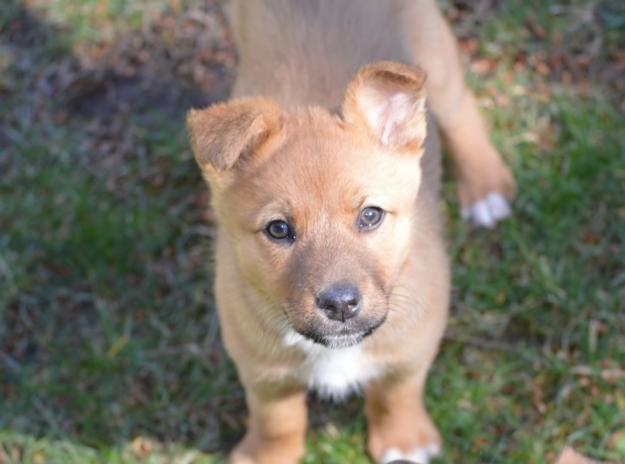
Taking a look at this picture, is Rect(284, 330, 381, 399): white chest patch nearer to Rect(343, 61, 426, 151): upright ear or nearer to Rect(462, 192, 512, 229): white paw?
Rect(343, 61, 426, 151): upright ear

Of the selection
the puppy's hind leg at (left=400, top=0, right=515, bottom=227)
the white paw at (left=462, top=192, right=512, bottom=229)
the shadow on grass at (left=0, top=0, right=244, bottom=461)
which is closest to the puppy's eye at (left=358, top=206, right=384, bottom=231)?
the puppy's hind leg at (left=400, top=0, right=515, bottom=227)

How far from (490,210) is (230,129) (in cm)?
226

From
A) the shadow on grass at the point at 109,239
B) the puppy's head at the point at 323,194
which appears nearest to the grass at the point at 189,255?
the shadow on grass at the point at 109,239

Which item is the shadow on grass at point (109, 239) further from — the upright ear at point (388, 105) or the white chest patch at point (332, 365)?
the upright ear at point (388, 105)

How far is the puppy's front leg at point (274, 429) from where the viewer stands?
156 inches

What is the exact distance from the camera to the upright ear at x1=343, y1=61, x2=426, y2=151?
323 centimetres

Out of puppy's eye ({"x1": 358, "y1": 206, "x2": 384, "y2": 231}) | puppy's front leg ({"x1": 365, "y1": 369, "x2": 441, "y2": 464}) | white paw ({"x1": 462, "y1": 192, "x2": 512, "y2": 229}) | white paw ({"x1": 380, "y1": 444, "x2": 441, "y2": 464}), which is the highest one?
puppy's eye ({"x1": 358, "y1": 206, "x2": 384, "y2": 231})

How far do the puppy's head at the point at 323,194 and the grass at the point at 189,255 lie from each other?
1360 millimetres

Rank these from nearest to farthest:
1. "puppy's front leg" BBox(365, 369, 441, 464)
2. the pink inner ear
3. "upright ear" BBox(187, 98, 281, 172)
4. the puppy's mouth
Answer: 1. "upright ear" BBox(187, 98, 281, 172)
2. the puppy's mouth
3. the pink inner ear
4. "puppy's front leg" BBox(365, 369, 441, 464)

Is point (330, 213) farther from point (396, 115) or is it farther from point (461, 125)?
point (461, 125)

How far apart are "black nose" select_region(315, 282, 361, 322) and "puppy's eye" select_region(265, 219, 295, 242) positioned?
244mm

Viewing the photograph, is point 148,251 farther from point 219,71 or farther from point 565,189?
point 565,189

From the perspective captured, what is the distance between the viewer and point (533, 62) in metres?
5.47

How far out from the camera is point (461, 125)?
4891 mm
